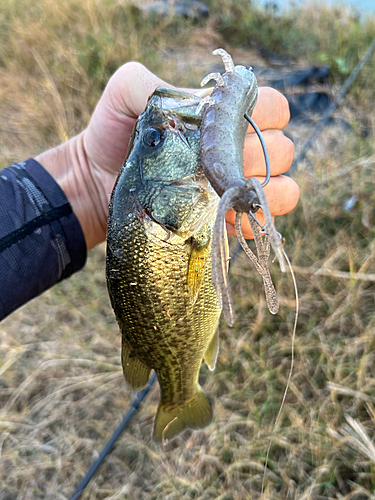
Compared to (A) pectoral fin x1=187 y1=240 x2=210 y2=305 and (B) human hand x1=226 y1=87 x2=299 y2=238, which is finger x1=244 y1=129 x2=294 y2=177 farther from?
(A) pectoral fin x1=187 y1=240 x2=210 y2=305

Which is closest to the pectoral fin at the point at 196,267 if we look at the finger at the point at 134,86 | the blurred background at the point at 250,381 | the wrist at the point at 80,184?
the finger at the point at 134,86

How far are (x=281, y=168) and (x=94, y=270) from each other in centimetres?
199

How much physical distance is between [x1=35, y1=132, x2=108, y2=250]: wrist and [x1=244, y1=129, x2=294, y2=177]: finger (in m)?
0.93

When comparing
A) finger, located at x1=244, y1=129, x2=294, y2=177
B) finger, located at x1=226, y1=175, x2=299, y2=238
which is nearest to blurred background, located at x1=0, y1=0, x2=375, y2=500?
finger, located at x1=226, y1=175, x2=299, y2=238

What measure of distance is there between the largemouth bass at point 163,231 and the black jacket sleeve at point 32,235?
0.75m

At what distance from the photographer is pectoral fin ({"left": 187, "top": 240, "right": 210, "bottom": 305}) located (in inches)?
45.9

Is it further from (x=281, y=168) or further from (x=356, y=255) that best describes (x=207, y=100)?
(x=356, y=255)

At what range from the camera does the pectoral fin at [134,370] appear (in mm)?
1392

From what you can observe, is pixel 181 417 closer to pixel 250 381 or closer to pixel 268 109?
pixel 250 381

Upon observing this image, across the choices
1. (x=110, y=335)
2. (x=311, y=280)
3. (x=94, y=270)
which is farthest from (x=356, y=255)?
(x=94, y=270)

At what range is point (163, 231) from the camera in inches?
44.9

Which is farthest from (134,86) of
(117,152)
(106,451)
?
(106,451)

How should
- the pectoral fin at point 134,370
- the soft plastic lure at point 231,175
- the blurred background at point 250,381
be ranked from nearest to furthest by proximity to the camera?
the soft plastic lure at point 231,175
the pectoral fin at point 134,370
the blurred background at point 250,381

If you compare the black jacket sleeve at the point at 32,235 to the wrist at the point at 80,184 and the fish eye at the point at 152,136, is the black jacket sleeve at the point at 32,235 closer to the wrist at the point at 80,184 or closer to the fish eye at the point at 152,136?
the wrist at the point at 80,184
